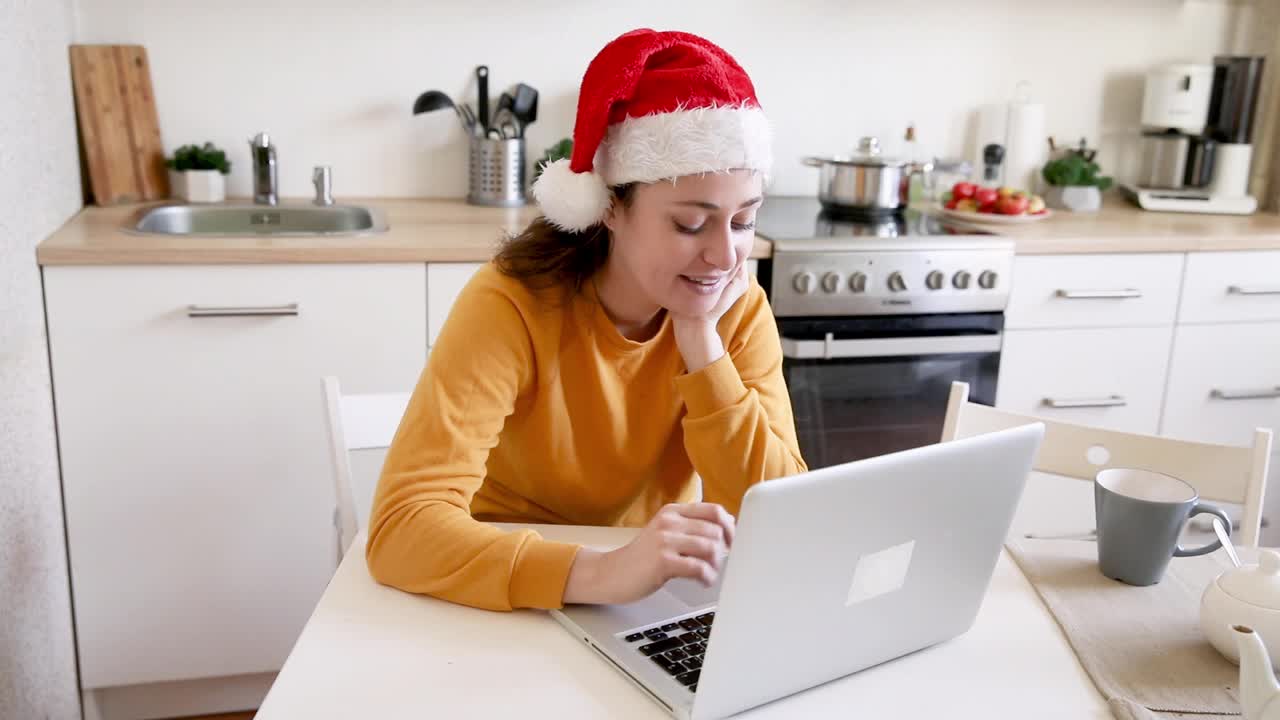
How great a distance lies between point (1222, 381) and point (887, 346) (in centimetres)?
89

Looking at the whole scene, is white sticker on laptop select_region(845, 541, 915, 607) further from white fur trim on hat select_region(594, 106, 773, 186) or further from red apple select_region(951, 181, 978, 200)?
red apple select_region(951, 181, 978, 200)

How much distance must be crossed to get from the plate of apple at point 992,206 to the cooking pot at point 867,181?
0.15m

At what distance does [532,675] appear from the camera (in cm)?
99

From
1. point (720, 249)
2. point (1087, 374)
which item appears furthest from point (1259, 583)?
point (1087, 374)

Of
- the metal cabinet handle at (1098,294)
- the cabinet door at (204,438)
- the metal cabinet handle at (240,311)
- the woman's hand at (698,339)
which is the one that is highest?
the woman's hand at (698,339)

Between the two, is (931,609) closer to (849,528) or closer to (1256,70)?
(849,528)

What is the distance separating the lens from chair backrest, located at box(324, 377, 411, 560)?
155 centimetres

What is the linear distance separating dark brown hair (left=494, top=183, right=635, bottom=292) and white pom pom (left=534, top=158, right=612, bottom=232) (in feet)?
0.08

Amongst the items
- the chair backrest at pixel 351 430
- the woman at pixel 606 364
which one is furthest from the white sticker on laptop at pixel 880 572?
the chair backrest at pixel 351 430

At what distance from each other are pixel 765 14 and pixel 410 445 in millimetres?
2104

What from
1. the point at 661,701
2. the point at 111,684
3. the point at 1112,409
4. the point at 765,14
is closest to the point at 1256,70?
the point at 1112,409

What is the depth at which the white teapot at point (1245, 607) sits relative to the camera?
103 cm

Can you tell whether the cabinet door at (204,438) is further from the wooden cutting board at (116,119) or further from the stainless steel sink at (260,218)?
the wooden cutting board at (116,119)

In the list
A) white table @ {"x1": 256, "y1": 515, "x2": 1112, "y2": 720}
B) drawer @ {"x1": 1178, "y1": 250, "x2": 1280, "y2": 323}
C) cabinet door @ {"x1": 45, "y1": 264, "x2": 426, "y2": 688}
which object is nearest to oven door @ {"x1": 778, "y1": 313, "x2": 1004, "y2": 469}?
drawer @ {"x1": 1178, "y1": 250, "x2": 1280, "y2": 323}
